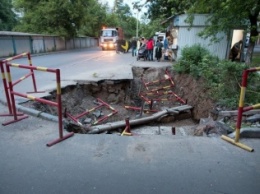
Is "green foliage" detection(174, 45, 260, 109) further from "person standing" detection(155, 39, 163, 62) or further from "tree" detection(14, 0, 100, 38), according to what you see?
"tree" detection(14, 0, 100, 38)

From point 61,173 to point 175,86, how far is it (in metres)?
8.69

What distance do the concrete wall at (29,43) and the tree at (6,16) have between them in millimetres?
11045

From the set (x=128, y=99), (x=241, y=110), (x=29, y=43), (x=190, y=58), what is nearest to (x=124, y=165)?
(x=241, y=110)

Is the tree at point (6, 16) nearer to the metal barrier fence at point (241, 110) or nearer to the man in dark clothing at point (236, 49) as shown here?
the man in dark clothing at point (236, 49)

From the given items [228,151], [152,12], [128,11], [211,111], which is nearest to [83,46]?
[152,12]

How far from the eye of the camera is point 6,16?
3356cm

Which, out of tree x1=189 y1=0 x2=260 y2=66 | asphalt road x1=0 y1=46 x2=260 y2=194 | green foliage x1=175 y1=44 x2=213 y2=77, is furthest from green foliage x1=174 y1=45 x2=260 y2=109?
asphalt road x1=0 y1=46 x2=260 y2=194

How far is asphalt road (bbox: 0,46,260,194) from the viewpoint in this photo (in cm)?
263

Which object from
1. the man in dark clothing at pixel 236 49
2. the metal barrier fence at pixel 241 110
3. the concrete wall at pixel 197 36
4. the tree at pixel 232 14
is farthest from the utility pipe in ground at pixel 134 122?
the man in dark clothing at pixel 236 49

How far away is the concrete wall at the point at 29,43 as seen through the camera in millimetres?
18475

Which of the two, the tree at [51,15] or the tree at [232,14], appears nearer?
the tree at [232,14]

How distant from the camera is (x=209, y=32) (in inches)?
439

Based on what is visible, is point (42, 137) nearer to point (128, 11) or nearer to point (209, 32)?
point (209, 32)

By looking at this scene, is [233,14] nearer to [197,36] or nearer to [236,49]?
[197,36]
